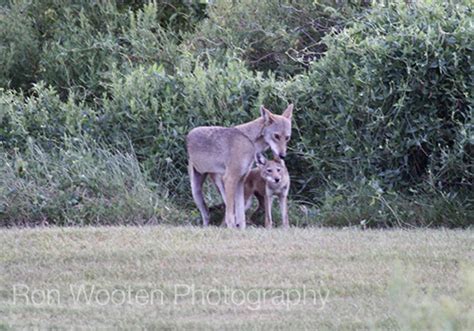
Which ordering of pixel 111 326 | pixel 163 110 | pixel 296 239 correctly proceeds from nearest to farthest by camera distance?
pixel 111 326, pixel 296 239, pixel 163 110

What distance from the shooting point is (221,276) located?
9.68 m

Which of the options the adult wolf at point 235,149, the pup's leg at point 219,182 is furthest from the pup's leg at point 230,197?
the pup's leg at point 219,182

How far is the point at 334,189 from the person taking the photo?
13602 millimetres

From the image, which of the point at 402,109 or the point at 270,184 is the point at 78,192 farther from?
the point at 402,109

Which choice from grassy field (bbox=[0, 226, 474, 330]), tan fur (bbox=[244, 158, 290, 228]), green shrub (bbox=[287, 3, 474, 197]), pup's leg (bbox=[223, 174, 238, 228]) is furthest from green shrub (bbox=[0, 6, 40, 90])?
grassy field (bbox=[0, 226, 474, 330])

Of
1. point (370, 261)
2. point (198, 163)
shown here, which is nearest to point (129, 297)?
point (370, 261)

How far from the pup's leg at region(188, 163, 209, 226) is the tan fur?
0.55 metres

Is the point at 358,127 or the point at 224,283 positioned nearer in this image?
the point at 224,283

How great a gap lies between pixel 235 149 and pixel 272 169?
0.50 meters

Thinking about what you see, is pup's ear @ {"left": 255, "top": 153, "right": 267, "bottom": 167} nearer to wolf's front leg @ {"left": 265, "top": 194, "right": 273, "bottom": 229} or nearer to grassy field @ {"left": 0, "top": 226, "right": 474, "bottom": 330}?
wolf's front leg @ {"left": 265, "top": 194, "right": 273, "bottom": 229}

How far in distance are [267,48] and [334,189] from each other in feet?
14.0

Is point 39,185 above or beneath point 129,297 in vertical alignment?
beneath

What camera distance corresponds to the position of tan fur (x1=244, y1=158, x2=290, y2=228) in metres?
13.1

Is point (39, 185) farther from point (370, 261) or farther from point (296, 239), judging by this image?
point (370, 261)
